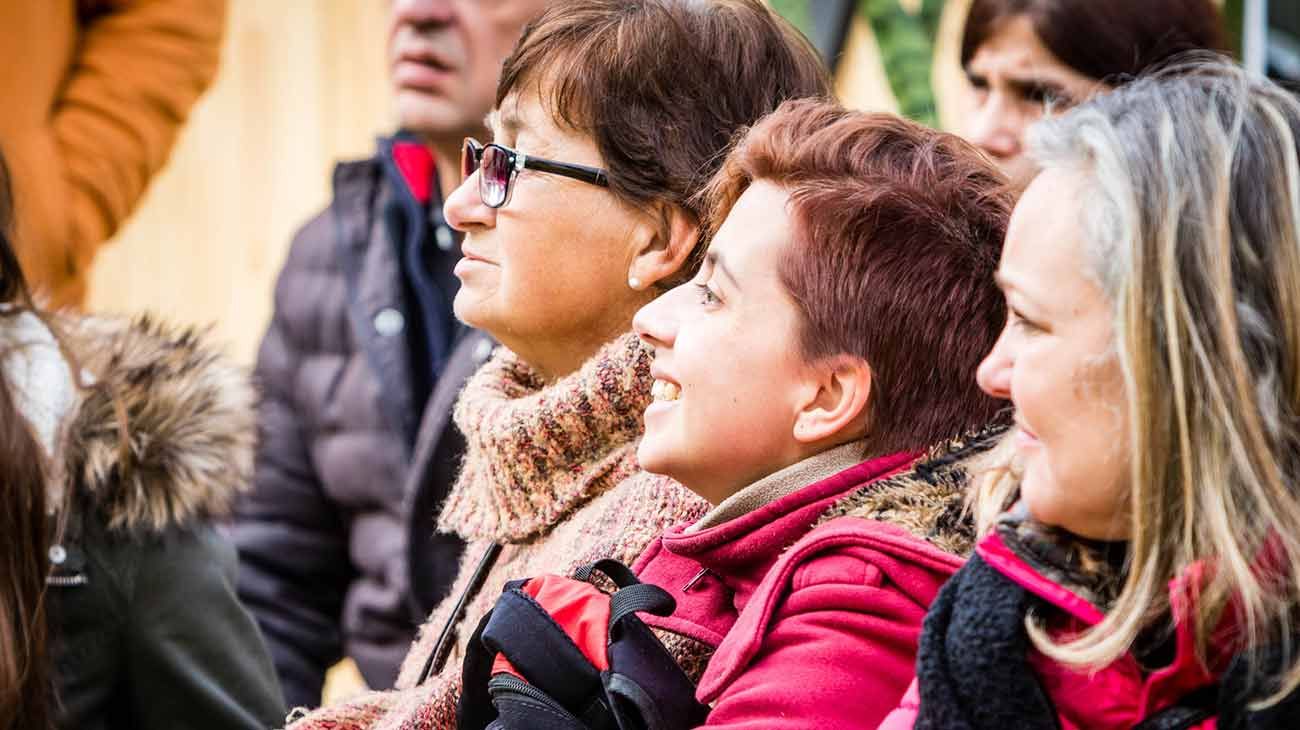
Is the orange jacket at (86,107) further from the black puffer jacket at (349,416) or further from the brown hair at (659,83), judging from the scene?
the brown hair at (659,83)

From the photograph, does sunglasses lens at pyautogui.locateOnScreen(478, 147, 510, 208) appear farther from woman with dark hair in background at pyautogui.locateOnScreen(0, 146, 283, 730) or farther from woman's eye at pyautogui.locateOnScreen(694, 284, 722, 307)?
woman with dark hair in background at pyautogui.locateOnScreen(0, 146, 283, 730)

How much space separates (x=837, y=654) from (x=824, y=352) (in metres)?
0.25

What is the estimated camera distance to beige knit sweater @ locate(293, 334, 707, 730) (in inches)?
59.9

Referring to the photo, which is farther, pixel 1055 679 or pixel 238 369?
pixel 238 369

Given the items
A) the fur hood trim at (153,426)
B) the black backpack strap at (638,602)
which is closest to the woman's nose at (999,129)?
the fur hood trim at (153,426)

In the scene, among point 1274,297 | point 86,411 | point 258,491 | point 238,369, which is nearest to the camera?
point 1274,297

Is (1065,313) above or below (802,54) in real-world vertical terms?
below

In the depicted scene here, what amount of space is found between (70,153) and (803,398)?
193 centimetres

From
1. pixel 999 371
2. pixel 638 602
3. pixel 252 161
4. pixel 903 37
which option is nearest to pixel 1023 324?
pixel 999 371

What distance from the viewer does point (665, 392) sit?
1469mm

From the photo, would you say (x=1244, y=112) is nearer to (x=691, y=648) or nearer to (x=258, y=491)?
(x=691, y=648)

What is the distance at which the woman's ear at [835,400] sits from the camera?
1.33m

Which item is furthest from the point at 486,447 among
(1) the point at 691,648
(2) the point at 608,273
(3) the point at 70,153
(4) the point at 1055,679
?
(3) the point at 70,153

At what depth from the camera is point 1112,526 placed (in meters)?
1.06
